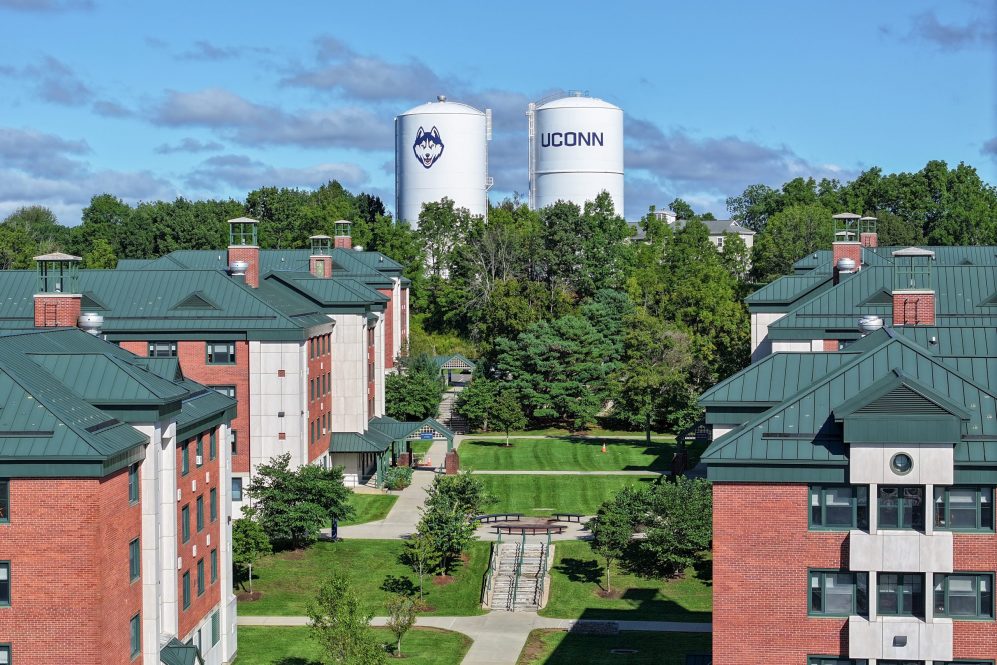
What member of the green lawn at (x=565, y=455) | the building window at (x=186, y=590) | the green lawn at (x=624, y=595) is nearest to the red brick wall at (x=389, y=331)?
the green lawn at (x=565, y=455)

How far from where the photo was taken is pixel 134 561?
132 feet

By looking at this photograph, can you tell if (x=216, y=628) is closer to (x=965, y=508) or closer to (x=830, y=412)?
(x=830, y=412)

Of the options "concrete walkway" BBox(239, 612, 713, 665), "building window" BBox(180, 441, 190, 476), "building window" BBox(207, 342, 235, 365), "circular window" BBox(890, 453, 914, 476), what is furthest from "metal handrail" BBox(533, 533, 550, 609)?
"circular window" BBox(890, 453, 914, 476)

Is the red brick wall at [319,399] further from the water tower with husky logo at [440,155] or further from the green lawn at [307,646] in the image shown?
the water tower with husky logo at [440,155]

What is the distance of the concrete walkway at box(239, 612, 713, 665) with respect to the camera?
51.5 m

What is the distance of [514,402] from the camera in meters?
98.2

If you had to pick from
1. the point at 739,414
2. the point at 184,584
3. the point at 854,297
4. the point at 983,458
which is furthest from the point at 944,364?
the point at 854,297

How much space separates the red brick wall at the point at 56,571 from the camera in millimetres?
36625

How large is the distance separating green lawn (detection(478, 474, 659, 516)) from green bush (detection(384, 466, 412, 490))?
4636mm

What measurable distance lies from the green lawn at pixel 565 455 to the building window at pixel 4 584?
50.6 m

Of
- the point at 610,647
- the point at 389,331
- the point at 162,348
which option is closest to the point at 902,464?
the point at 610,647

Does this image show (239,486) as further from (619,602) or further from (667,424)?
(667,424)

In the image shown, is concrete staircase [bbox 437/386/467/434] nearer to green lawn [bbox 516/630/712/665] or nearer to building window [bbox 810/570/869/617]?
green lawn [bbox 516/630/712/665]

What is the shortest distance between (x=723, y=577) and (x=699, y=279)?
295 ft
